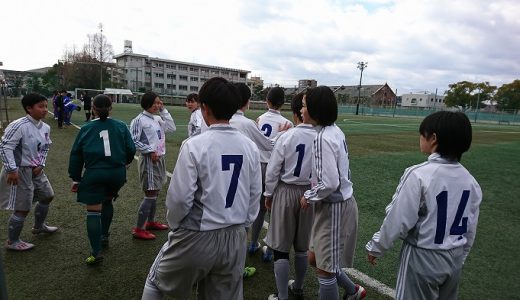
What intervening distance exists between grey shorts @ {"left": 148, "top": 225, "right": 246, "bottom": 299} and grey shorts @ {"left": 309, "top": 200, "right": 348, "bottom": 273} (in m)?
0.73

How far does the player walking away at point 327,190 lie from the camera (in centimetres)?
253

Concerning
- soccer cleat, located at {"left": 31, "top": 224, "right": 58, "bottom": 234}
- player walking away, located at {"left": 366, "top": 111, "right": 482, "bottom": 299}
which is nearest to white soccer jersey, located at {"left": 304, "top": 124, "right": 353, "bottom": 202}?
player walking away, located at {"left": 366, "top": 111, "right": 482, "bottom": 299}

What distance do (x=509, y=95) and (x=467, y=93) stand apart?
24.4 feet

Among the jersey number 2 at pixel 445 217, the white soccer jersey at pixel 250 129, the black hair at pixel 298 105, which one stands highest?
the black hair at pixel 298 105

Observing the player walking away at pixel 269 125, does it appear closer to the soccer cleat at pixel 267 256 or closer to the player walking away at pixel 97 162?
the soccer cleat at pixel 267 256

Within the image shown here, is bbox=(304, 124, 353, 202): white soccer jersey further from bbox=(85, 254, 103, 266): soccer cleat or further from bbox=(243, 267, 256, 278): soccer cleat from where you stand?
bbox=(85, 254, 103, 266): soccer cleat

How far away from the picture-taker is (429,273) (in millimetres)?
2113

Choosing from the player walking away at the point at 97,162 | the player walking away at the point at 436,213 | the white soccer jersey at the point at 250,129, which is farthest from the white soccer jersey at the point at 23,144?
the player walking away at the point at 436,213

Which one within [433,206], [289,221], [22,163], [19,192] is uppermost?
[433,206]

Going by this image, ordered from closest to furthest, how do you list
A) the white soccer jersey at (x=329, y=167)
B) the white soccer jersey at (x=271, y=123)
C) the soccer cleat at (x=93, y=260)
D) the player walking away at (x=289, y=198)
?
the white soccer jersey at (x=329, y=167)
the player walking away at (x=289, y=198)
the soccer cleat at (x=93, y=260)
the white soccer jersey at (x=271, y=123)

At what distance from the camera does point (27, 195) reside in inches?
154

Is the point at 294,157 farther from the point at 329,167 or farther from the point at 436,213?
the point at 436,213

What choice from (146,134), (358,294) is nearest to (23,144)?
(146,134)

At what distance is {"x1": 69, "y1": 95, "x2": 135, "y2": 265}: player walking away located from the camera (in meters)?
3.44
